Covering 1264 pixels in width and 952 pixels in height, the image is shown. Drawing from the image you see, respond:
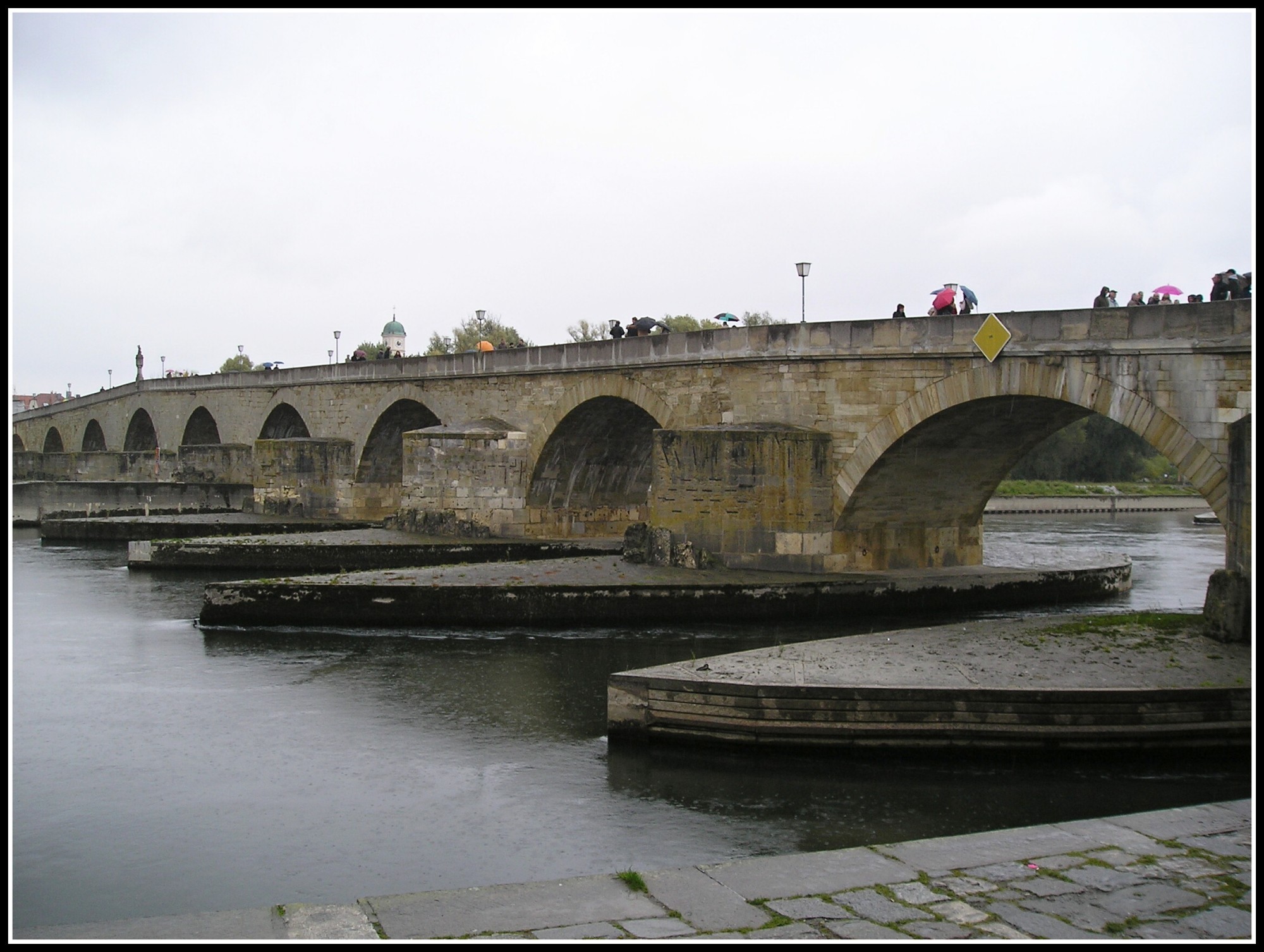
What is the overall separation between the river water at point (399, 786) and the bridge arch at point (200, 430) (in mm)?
→ 22617

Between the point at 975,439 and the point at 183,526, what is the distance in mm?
14323

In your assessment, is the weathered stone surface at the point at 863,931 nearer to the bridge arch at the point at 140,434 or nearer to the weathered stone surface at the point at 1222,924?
the weathered stone surface at the point at 1222,924

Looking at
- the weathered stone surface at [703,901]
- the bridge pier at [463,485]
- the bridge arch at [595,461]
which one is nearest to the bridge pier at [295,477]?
the bridge pier at [463,485]

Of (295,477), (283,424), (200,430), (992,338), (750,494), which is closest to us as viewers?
(992,338)

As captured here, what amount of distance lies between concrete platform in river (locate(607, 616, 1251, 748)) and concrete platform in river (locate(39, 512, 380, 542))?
13.3 meters

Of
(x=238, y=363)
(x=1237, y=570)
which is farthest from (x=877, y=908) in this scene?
(x=238, y=363)

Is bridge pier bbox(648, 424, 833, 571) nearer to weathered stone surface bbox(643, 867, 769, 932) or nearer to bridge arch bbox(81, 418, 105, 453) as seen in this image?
weathered stone surface bbox(643, 867, 769, 932)

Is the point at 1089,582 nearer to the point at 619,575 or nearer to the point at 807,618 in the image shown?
the point at 807,618

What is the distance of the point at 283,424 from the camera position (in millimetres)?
29453

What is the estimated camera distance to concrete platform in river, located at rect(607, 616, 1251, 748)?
25.3 ft

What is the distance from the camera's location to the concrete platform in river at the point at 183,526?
21406 millimetres

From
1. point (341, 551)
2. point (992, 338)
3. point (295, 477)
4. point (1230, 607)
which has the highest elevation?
point (992, 338)

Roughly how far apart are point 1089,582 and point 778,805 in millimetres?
10006

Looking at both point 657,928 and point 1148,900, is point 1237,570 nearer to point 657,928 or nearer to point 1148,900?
point 1148,900
